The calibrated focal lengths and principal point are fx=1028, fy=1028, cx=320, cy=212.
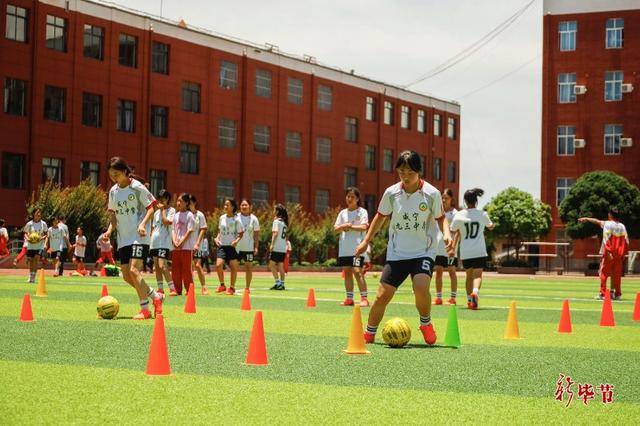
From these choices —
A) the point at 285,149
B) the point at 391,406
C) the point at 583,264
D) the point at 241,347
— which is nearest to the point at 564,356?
the point at 241,347

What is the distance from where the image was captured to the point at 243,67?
68062mm

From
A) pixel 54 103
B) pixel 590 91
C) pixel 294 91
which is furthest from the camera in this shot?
pixel 590 91

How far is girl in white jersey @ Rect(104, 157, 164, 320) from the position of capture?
14.9m

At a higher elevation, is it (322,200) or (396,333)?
(322,200)

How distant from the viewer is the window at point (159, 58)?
6116cm

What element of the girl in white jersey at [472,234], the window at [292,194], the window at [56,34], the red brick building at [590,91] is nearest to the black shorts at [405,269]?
the girl in white jersey at [472,234]

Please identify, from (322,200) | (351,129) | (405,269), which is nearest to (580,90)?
(351,129)

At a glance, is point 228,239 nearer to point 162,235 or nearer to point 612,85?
point 162,235

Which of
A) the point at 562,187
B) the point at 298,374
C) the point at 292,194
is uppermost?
the point at 562,187

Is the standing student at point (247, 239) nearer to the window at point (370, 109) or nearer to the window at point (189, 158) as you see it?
the window at point (189, 158)

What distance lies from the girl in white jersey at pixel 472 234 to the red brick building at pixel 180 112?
37.9 metres

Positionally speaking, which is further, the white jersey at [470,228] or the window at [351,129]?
the window at [351,129]

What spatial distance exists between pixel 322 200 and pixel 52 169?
2616 centimetres

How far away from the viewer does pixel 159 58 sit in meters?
61.6
